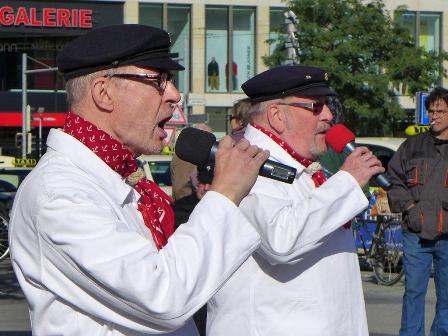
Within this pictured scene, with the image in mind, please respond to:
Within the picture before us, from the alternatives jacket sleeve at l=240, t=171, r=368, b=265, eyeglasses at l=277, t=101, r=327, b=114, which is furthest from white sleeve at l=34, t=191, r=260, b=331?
eyeglasses at l=277, t=101, r=327, b=114

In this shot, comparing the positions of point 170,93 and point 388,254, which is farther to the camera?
point 388,254

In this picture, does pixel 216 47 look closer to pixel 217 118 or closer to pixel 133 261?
pixel 217 118

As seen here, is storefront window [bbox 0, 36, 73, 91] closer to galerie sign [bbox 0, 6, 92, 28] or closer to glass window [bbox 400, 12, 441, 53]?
galerie sign [bbox 0, 6, 92, 28]

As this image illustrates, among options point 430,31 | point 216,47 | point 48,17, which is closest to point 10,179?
point 216,47

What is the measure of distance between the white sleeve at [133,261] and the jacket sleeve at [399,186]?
6.56m

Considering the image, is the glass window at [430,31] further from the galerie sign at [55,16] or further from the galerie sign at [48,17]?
the galerie sign at [48,17]

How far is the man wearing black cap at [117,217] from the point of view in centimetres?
258

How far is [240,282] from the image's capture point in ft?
13.8

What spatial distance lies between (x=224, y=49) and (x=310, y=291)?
46.4 m

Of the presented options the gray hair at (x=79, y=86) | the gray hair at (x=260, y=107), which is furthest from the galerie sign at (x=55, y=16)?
the gray hair at (x=79, y=86)

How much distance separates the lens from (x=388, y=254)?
575 inches

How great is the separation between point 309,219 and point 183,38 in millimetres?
45695

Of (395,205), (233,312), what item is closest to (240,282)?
(233,312)

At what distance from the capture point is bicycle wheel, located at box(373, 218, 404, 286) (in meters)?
14.5
